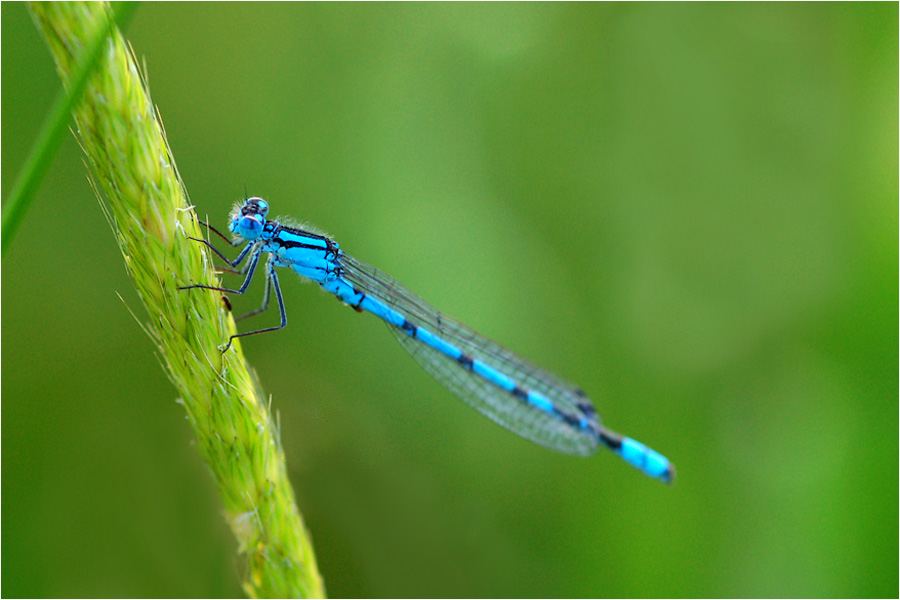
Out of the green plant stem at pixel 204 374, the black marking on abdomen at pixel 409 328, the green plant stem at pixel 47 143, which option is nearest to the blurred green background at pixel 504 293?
the black marking on abdomen at pixel 409 328

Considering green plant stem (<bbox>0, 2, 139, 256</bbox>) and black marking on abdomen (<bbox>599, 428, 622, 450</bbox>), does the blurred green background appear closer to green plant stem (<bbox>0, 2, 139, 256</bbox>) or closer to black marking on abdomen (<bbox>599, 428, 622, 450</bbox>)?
black marking on abdomen (<bbox>599, 428, 622, 450</bbox>)

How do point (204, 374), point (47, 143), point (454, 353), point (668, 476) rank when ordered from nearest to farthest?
point (47, 143), point (204, 374), point (668, 476), point (454, 353)

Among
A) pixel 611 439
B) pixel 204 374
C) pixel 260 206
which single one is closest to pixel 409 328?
pixel 260 206

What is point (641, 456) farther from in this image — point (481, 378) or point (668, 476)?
point (481, 378)

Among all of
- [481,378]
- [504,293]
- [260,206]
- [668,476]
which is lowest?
[668,476]

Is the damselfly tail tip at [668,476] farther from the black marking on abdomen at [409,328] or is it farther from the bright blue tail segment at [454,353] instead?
the black marking on abdomen at [409,328]

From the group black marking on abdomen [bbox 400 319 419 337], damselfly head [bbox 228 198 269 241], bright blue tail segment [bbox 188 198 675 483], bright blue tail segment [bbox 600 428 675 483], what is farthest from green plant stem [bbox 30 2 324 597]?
bright blue tail segment [bbox 600 428 675 483]
